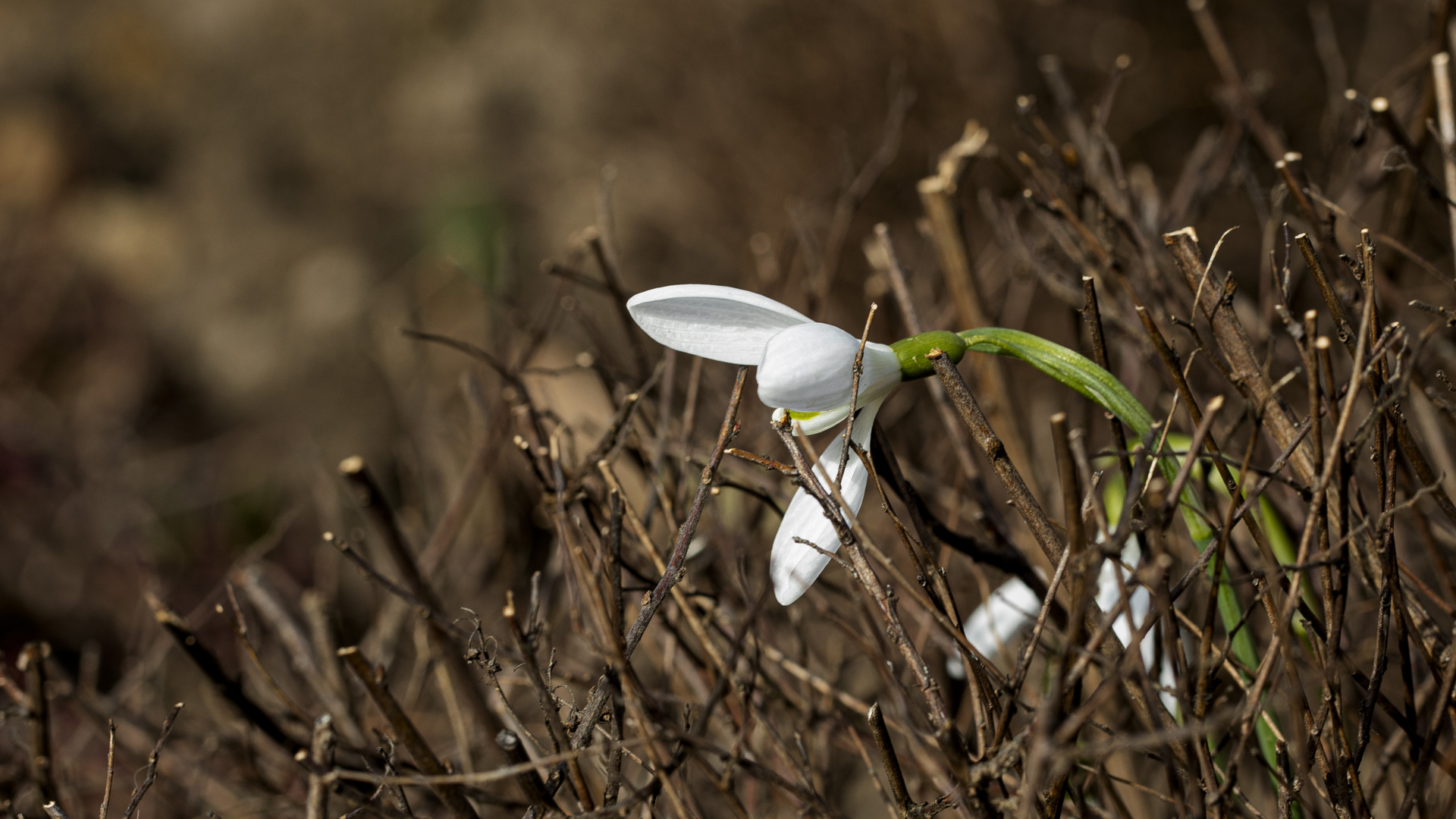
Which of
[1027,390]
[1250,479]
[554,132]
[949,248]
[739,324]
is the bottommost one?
[1250,479]

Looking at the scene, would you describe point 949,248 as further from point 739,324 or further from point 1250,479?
point 739,324

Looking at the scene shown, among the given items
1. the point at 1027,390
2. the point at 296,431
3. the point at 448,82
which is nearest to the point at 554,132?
the point at 448,82

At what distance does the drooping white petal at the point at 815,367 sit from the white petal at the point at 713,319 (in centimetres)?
2

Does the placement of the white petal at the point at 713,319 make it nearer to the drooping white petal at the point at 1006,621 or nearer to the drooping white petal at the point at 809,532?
the drooping white petal at the point at 809,532

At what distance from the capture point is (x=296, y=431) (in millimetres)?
3746

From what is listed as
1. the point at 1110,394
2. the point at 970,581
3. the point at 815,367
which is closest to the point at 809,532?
the point at 815,367

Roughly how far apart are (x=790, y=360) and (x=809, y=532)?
0.12 m

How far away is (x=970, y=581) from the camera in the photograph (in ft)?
4.18

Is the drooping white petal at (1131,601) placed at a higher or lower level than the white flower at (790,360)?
lower

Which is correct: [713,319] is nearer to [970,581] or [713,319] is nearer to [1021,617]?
[1021,617]

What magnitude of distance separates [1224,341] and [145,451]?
4.17 m

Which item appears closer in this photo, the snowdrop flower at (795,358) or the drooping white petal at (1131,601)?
the snowdrop flower at (795,358)

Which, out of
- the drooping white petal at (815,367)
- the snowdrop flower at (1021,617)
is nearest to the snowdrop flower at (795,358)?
the drooping white petal at (815,367)

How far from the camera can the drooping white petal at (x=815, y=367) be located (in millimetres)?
548
